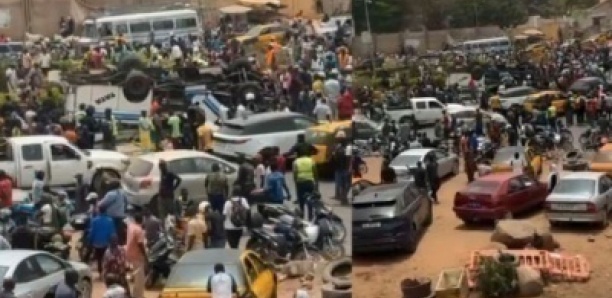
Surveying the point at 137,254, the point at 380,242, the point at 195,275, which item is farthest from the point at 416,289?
the point at 137,254

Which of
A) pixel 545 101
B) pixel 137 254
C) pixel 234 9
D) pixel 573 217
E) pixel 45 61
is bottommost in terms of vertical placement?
pixel 137 254

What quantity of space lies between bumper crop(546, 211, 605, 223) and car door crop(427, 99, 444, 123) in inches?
18.4

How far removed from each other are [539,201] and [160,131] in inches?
123

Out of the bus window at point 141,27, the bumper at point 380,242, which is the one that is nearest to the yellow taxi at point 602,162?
the bumper at point 380,242

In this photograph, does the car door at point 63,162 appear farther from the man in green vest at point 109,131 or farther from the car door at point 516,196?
the car door at point 516,196

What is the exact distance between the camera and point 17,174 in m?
5.88

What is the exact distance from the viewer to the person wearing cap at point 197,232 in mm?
5652

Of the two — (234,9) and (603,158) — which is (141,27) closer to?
(234,9)

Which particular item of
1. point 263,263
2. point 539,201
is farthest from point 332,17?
point 263,263

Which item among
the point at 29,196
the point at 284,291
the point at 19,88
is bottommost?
the point at 284,291

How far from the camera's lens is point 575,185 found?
3320mm

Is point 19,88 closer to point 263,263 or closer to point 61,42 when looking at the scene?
point 61,42

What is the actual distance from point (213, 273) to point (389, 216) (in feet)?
5.93

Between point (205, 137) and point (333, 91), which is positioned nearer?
point (333, 91)
